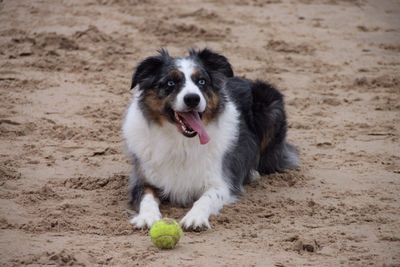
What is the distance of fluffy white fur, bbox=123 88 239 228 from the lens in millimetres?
6879

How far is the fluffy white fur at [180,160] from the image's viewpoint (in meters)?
6.88

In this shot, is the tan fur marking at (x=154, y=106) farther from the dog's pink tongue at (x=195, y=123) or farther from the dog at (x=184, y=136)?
the dog's pink tongue at (x=195, y=123)

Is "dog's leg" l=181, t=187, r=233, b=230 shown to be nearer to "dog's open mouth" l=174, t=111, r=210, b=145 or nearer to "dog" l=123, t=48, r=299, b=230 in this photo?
"dog" l=123, t=48, r=299, b=230

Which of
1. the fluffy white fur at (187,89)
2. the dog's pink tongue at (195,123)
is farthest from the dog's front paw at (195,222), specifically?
the fluffy white fur at (187,89)

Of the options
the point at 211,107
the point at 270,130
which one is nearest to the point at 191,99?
the point at 211,107

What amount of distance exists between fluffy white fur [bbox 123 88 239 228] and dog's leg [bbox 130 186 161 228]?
127 millimetres

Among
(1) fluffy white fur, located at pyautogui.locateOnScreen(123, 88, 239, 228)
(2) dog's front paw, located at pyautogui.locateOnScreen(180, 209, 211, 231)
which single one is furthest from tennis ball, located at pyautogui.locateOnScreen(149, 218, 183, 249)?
(1) fluffy white fur, located at pyautogui.locateOnScreen(123, 88, 239, 228)

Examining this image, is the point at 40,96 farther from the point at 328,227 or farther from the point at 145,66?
the point at 328,227

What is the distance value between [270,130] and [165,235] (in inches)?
105

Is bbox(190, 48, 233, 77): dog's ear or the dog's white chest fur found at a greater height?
bbox(190, 48, 233, 77): dog's ear

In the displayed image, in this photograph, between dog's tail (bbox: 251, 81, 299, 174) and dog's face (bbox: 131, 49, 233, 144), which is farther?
dog's tail (bbox: 251, 81, 299, 174)

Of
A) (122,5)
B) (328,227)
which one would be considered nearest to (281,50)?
(122,5)

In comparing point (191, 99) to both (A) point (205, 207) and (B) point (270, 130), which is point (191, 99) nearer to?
(A) point (205, 207)

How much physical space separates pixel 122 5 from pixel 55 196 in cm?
767
